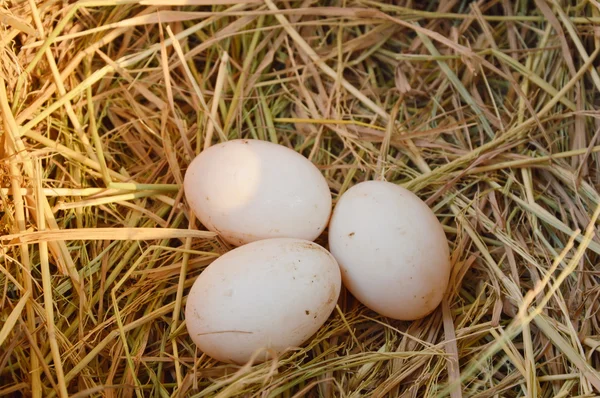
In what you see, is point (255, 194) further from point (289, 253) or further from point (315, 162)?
point (315, 162)

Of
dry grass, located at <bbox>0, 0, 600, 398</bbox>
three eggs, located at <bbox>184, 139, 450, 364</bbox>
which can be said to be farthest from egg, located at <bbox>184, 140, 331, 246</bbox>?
dry grass, located at <bbox>0, 0, 600, 398</bbox>

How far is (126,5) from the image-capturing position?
4.84 ft

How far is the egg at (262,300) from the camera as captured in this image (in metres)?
1.06

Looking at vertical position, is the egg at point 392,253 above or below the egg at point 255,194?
below

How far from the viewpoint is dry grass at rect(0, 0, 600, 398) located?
1.13m

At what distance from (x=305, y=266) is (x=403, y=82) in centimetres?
66

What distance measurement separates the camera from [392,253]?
1118 millimetres

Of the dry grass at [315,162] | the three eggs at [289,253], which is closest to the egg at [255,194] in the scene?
the three eggs at [289,253]

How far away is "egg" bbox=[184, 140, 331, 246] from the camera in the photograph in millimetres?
1171

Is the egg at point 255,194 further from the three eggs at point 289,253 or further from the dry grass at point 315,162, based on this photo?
the dry grass at point 315,162

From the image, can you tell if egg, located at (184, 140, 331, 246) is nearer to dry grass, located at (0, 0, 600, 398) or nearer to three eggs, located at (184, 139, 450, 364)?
three eggs, located at (184, 139, 450, 364)

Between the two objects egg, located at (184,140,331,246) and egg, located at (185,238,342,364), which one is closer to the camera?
egg, located at (185,238,342,364)

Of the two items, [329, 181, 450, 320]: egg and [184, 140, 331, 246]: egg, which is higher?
[184, 140, 331, 246]: egg

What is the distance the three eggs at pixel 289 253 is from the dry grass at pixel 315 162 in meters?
0.07
